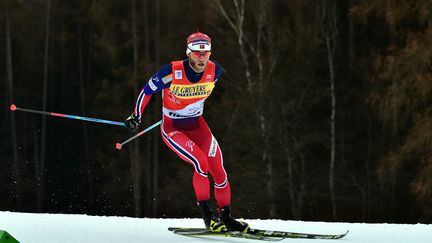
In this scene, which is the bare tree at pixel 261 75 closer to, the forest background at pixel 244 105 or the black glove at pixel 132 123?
the forest background at pixel 244 105

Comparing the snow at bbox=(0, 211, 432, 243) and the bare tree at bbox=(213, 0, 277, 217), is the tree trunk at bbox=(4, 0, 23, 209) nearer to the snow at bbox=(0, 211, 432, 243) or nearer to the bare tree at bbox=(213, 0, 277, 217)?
the bare tree at bbox=(213, 0, 277, 217)

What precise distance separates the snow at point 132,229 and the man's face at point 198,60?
1318 mm

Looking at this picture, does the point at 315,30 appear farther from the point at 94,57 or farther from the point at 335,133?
the point at 94,57

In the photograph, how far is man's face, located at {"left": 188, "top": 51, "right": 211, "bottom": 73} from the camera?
5.50 meters

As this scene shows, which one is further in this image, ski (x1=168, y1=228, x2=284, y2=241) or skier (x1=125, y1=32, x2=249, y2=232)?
skier (x1=125, y1=32, x2=249, y2=232)

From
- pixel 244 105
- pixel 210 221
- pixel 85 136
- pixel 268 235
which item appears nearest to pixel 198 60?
pixel 210 221

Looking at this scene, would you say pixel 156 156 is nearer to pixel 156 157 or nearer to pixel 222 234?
pixel 156 157

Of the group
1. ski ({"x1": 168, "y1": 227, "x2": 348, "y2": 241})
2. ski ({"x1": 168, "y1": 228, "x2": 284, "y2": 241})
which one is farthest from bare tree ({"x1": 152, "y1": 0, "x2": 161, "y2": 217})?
ski ({"x1": 168, "y1": 227, "x2": 348, "y2": 241})

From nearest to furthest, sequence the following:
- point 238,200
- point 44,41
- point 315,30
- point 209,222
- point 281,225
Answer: point 209,222, point 281,225, point 238,200, point 315,30, point 44,41

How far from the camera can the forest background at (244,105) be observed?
48.2ft

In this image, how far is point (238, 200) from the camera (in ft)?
52.7

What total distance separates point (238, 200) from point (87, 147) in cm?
844

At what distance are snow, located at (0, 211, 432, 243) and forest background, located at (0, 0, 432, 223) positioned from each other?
7.39 meters

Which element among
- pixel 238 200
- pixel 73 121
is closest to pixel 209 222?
pixel 238 200
